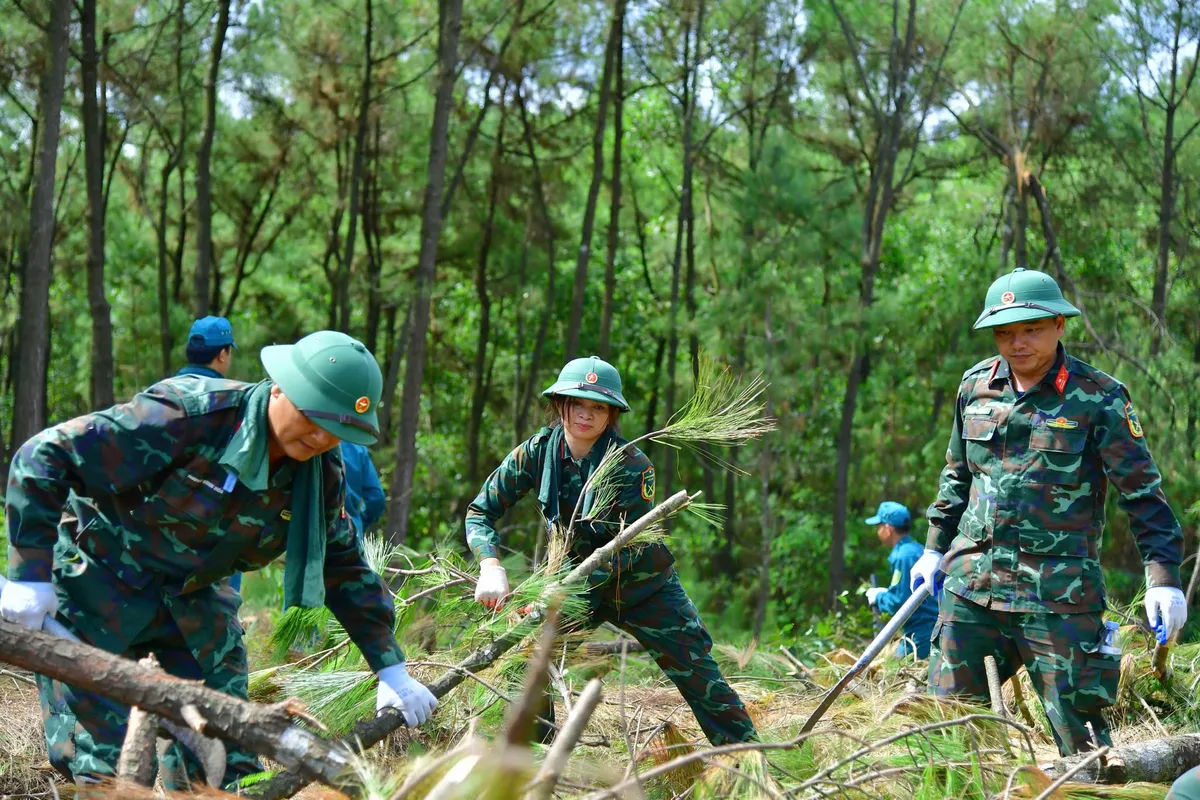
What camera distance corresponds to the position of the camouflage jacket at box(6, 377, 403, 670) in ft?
8.67

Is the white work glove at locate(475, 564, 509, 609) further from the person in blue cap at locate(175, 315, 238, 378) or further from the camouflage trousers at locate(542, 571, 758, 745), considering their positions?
the person in blue cap at locate(175, 315, 238, 378)

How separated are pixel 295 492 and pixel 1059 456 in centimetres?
239

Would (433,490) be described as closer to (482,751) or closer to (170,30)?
(170,30)

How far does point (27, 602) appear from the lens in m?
2.64

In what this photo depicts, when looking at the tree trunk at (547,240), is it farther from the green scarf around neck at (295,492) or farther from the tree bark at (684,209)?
the green scarf around neck at (295,492)

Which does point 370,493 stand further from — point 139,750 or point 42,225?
point 42,225

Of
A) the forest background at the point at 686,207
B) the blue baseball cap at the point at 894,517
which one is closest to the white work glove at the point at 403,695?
the blue baseball cap at the point at 894,517

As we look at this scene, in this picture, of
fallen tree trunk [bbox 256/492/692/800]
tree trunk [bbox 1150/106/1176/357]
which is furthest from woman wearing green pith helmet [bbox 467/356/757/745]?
tree trunk [bbox 1150/106/1176/357]

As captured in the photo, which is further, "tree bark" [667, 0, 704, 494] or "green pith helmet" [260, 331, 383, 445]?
"tree bark" [667, 0, 704, 494]

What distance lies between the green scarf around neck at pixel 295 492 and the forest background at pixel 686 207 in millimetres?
6576

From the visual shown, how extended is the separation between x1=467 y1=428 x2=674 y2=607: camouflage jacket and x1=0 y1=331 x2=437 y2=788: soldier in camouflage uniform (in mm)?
977

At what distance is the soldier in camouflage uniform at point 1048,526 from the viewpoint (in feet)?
11.7

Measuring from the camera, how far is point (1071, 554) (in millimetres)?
3594

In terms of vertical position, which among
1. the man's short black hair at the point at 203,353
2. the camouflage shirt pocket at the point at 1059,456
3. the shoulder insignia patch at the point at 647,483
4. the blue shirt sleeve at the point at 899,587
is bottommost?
the blue shirt sleeve at the point at 899,587
